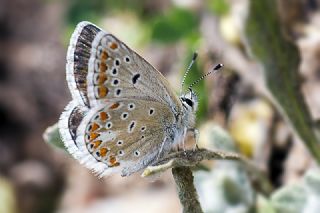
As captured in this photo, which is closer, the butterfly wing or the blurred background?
the butterfly wing

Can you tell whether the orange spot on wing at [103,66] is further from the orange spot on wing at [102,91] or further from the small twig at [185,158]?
the small twig at [185,158]

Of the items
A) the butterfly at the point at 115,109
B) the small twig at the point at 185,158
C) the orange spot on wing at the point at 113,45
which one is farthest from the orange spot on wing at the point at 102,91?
the small twig at the point at 185,158

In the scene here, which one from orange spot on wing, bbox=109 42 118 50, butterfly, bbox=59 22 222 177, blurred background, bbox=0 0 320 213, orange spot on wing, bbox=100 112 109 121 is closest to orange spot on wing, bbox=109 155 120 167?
butterfly, bbox=59 22 222 177

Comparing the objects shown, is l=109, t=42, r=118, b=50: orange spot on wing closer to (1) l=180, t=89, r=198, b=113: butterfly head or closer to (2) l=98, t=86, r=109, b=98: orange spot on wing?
(2) l=98, t=86, r=109, b=98: orange spot on wing

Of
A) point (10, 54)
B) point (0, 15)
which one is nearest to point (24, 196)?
point (10, 54)

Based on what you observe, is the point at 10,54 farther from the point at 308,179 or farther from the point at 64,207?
the point at 308,179

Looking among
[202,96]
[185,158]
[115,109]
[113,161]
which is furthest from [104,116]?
[202,96]
